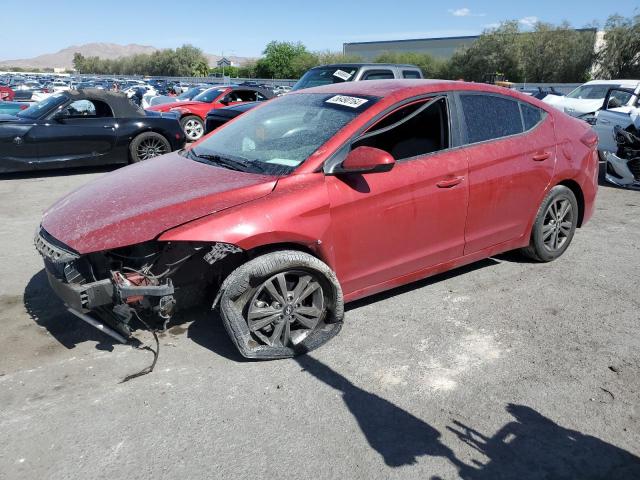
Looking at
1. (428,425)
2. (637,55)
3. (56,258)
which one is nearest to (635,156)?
(428,425)

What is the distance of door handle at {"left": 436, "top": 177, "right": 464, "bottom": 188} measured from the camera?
3.84 meters

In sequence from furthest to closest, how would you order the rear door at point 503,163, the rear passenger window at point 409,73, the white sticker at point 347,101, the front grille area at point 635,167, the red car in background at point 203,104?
the red car in background at point 203,104 → the rear passenger window at point 409,73 → the front grille area at point 635,167 → the rear door at point 503,163 → the white sticker at point 347,101

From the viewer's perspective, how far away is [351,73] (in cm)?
1012

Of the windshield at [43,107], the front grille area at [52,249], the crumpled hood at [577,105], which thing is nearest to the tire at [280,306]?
the front grille area at [52,249]

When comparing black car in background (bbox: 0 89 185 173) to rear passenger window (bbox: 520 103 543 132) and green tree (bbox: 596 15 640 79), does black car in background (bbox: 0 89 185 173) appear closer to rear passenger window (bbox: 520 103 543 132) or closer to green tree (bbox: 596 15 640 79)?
rear passenger window (bbox: 520 103 543 132)

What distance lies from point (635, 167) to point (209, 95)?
1099 centimetres

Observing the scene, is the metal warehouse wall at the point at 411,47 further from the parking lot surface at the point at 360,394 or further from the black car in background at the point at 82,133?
the parking lot surface at the point at 360,394

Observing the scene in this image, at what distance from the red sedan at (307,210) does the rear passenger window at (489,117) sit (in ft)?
0.04

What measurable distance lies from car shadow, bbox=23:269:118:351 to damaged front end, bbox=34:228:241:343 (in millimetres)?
462

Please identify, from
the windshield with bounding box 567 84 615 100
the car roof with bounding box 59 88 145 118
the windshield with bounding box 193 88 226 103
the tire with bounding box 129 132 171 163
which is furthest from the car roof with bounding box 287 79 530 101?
the windshield with bounding box 567 84 615 100

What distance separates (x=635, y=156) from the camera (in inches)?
327

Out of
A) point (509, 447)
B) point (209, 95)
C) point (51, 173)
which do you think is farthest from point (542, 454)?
point (209, 95)

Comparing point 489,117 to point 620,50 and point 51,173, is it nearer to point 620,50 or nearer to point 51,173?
point 51,173

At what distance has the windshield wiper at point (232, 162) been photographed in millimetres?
3621
